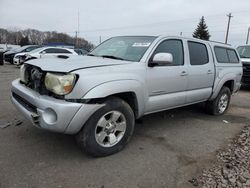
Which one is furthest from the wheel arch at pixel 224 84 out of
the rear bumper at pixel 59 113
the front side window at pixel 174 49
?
the rear bumper at pixel 59 113

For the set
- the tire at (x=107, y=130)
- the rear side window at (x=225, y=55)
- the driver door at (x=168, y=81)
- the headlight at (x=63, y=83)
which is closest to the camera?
the headlight at (x=63, y=83)

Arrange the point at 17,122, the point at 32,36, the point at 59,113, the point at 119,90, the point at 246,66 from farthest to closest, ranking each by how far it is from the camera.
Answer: the point at 32,36, the point at 246,66, the point at 17,122, the point at 119,90, the point at 59,113

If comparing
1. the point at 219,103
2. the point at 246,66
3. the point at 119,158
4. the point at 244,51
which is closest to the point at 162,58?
the point at 119,158

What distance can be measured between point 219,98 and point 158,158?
2970 millimetres

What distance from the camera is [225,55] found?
5859 millimetres

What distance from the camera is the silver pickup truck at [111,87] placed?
113 inches

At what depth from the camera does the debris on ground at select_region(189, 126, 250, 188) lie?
9.27ft

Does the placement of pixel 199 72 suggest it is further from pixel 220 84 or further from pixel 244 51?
pixel 244 51

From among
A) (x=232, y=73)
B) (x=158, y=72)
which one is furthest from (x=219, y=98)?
(x=158, y=72)

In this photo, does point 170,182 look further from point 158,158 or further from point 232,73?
point 232,73

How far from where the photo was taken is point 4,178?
8.86 ft

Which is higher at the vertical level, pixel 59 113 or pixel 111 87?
pixel 111 87

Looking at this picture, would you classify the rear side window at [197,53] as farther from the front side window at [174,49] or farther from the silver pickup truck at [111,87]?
the front side window at [174,49]

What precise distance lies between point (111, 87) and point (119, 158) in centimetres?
100
